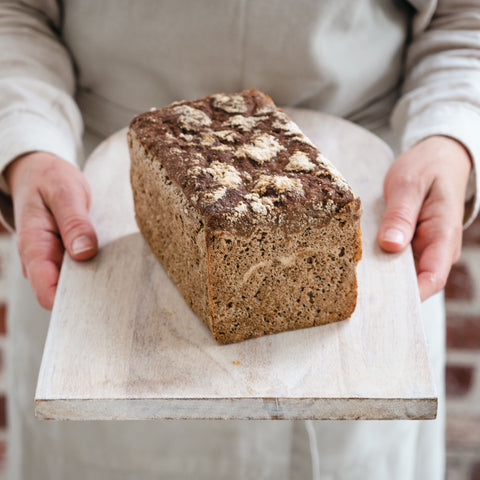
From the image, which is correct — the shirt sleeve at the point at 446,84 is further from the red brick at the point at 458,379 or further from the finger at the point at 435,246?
the red brick at the point at 458,379

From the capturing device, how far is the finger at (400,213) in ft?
2.85

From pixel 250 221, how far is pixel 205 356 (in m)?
0.16

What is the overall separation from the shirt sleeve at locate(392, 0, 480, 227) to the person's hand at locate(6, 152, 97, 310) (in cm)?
50

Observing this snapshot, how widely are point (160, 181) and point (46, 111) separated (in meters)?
0.35

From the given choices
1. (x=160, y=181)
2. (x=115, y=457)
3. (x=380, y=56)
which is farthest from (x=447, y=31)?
(x=115, y=457)

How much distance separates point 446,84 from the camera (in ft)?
3.54

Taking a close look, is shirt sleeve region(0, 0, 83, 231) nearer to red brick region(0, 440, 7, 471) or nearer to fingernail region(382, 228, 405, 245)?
fingernail region(382, 228, 405, 245)

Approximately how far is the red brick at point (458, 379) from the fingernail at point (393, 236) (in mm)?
875

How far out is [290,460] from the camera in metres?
1.16

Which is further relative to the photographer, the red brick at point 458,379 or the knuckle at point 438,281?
the red brick at point 458,379

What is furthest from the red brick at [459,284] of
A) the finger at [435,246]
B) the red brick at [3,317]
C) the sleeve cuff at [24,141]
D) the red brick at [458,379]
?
the red brick at [3,317]

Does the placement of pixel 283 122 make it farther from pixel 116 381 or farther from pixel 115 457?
pixel 115 457

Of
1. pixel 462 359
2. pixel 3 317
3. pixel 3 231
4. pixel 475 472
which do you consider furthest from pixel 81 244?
pixel 475 472

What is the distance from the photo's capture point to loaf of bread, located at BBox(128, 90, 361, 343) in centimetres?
72
